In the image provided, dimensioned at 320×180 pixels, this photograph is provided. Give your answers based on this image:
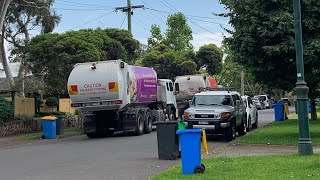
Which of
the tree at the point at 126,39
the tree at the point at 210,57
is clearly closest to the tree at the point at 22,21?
the tree at the point at 126,39

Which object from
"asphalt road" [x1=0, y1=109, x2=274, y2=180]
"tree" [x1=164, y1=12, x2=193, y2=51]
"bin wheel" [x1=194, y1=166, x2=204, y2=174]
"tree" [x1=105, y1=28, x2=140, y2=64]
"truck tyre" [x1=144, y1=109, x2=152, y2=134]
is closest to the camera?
"bin wheel" [x1=194, y1=166, x2=204, y2=174]

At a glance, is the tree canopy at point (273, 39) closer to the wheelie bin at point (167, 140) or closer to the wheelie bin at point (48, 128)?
the wheelie bin at point (167, 140)

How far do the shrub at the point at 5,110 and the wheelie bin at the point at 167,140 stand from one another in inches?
591

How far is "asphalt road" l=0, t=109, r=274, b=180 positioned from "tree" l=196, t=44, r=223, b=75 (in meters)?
35.8

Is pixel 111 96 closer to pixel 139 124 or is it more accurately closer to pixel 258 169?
pixel 139 124

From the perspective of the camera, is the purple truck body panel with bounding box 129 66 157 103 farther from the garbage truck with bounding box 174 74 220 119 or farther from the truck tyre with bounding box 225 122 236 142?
the garbage truck with bounding box 174 74 220 119

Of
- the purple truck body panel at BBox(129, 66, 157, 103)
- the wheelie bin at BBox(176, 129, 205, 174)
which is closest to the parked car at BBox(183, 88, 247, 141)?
the purple truck body panel at BBox(129, 66, 157, 103)

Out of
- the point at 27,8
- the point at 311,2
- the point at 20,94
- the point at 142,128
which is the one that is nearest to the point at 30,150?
the point at 142,128

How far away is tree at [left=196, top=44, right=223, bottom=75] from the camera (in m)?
54.6

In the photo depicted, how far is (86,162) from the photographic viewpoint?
45.7 ft

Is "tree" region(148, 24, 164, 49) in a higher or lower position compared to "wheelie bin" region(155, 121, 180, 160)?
higher

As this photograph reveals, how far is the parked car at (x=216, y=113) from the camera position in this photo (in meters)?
18.9

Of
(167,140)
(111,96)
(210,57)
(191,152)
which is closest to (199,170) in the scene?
(191,152)

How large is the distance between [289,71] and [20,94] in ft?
76.2
